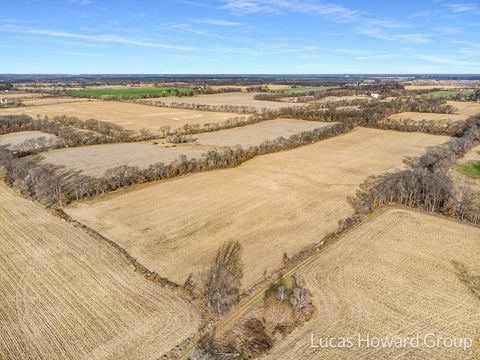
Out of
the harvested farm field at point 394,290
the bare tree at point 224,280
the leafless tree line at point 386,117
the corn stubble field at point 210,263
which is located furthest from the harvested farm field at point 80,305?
the leafless tree line at point 386,117

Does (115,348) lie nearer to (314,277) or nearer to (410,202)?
(314,277)

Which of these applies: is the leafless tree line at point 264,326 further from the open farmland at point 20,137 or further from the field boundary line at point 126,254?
the open farmland at point 20,137

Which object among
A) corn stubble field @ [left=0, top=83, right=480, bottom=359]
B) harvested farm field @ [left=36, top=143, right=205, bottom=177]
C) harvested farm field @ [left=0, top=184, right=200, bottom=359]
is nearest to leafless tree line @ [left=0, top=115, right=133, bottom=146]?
harvested farm field @ [left=36, top=143, right=205, bottom=177]

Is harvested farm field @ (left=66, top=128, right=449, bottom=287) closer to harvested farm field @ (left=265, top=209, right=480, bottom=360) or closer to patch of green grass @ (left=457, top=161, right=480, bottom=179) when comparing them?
harvested farm field @ (left=265, top=209, right=480, bottom=360)

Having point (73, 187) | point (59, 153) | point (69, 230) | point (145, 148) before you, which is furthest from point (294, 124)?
point (69, 230)

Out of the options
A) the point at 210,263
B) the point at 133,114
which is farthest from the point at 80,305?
the point at 133,114

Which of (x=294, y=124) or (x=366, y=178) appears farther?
(x=294, y=124)
